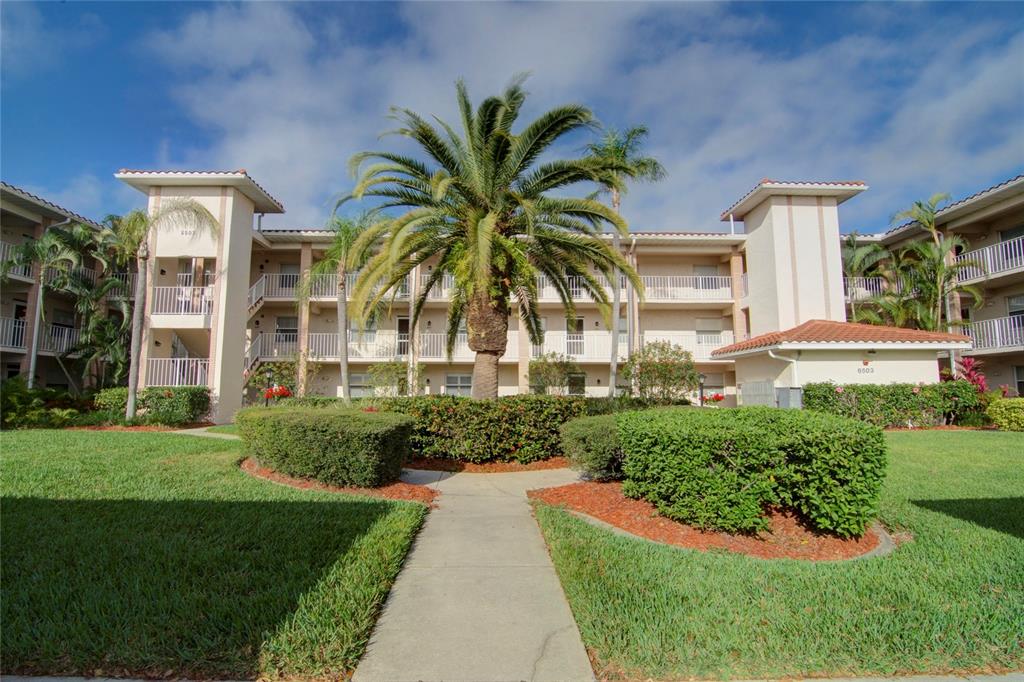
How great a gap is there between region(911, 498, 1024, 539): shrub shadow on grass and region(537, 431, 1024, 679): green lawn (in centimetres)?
4

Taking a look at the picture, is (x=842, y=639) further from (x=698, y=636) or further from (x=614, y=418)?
(x=614, y=418)

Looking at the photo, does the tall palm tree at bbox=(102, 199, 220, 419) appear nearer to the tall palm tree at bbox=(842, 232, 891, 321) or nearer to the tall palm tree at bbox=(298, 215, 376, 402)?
the tall palm tree at bbox=(298, 215, 376, 402)

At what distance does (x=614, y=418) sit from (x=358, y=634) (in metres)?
5.18

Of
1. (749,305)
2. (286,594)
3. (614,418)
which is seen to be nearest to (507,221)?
(614,418)

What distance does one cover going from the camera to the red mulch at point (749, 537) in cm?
490

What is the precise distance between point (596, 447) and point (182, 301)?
1766 centimetres

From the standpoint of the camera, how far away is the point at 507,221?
10.9 meters

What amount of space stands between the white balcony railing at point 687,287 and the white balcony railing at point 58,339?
24072 millimetres

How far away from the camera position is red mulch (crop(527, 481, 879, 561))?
16.1ft

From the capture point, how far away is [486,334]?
10648 millimetres

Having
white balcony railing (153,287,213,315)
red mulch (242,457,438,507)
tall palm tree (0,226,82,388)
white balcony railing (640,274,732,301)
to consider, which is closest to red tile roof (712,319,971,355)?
white balcony railing (640,274,732,301)

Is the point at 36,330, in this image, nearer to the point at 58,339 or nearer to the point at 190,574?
the point at 58,339

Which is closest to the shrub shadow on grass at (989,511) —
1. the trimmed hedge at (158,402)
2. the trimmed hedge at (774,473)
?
the trimmed hedge at (774,473)

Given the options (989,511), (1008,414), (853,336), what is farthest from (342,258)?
(1008,414)
